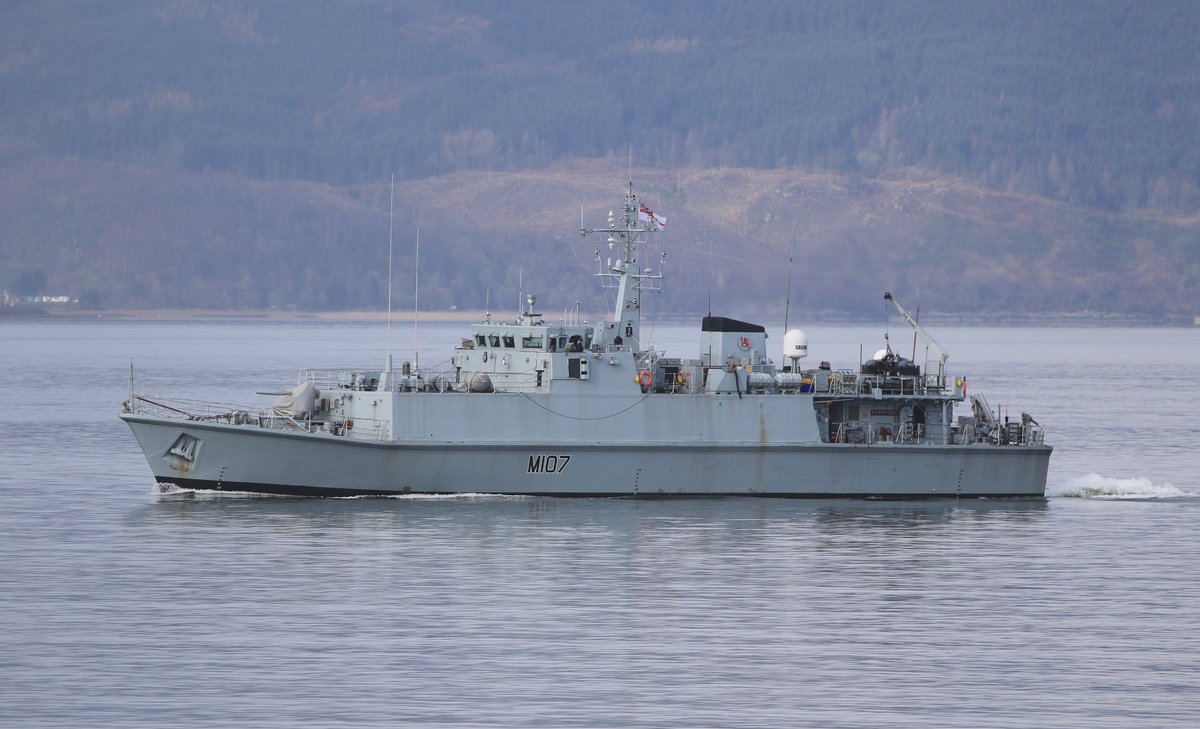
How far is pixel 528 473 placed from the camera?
40125 mm

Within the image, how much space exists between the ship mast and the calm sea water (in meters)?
4.31

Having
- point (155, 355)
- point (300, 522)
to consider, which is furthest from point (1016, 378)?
point (300, 522)

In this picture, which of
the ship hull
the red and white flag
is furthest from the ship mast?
the ship hull

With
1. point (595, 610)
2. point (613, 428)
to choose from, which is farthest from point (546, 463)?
point (595, 610)

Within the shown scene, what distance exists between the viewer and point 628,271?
1676 inches

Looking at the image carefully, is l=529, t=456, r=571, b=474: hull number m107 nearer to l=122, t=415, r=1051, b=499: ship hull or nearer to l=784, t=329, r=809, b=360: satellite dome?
l=122, t=415, r=1051, b=499: ship hull

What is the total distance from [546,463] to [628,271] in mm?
5501

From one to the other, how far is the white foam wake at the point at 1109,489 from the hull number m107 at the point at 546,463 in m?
13.7

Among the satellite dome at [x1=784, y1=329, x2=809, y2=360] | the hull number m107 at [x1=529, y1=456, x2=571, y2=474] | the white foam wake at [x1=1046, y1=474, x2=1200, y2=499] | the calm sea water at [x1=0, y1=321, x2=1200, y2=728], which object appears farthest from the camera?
the white foam wake at [x1=1046, y1=474, x2=1200, y2=499]

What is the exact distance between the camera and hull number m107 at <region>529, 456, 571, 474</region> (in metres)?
40.0

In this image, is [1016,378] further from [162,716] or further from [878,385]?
[162,716]

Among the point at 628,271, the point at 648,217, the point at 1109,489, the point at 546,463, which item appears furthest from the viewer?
the point at 1109,489

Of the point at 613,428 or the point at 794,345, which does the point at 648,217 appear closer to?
the point at 794,345

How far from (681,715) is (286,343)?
15642cm
